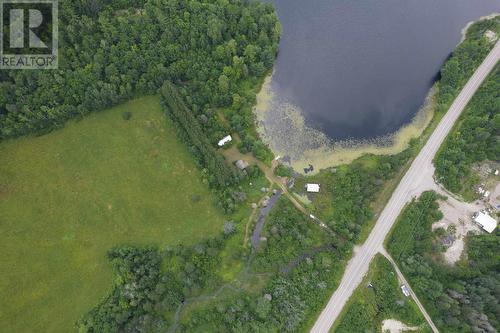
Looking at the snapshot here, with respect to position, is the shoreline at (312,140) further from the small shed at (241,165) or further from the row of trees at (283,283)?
the row of trees at (283,283)

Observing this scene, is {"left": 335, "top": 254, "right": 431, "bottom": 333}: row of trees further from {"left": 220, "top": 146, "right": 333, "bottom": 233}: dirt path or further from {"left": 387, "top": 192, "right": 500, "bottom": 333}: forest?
{"left": 220, "top": 146, "right": 333, "bottom": 233}: dirt path

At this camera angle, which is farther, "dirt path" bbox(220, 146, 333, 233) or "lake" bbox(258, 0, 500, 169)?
"lake" bbox(258, 0, 500, 169)

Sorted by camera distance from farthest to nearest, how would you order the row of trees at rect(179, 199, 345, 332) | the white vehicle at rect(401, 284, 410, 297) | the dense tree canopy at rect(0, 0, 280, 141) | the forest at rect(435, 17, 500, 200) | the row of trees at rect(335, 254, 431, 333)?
the dense tree canopy at rect(0, 0, 280, 141) < the forest at rect(435, 17, 500, 200) < the white vehicle at rect(401, 284, 410, 297) < the row of trees at rect(335, 254, 431, 333) < the row of trees at rect(179, 199, 345, 332)

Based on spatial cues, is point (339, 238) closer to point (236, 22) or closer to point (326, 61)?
point (326, 61)

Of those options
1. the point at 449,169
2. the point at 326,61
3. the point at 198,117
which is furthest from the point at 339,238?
the point at 326,61

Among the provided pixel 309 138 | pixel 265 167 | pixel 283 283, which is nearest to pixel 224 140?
pixel 265 167

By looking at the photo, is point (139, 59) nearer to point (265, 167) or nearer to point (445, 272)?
point (265, 167)

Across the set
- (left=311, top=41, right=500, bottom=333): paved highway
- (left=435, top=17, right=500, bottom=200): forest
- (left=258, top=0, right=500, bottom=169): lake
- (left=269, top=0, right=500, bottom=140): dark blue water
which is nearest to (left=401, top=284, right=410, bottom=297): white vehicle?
(left=311, top=41, right=500, bottom=333): paved highway
